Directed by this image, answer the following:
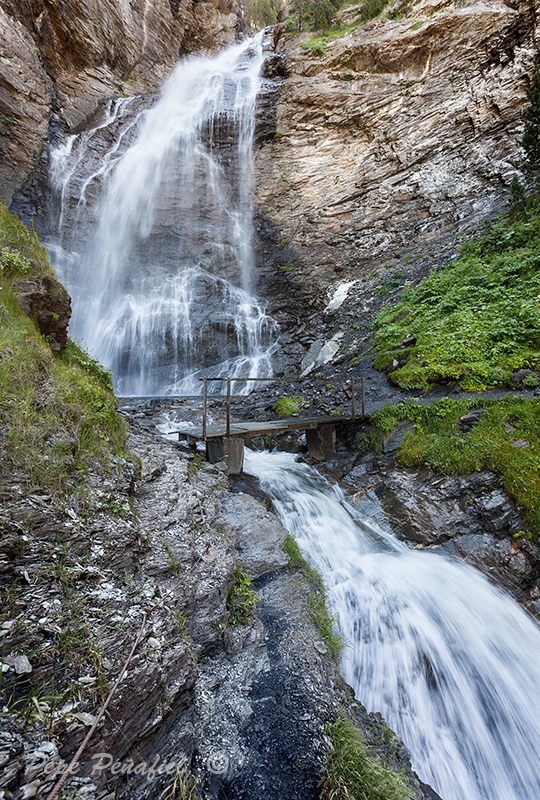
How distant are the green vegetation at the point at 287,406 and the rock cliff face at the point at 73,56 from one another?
14.7 m

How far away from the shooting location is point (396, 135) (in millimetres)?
13828

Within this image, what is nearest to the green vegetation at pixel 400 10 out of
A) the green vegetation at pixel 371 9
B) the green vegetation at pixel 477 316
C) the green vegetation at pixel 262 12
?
the green vegetation at pixel 371 9

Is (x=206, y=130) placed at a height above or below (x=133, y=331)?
above

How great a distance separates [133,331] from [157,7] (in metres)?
25.4

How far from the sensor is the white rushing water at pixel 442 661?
8.94ft

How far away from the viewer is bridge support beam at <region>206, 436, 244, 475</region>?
5.72 m

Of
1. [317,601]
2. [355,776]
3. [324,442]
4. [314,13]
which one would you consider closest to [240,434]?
[324,442]

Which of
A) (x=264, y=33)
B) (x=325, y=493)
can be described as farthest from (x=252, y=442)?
(x=264, y=33)

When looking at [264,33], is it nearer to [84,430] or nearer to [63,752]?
[84,430]

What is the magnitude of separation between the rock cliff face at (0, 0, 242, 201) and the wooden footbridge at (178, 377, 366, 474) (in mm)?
15280

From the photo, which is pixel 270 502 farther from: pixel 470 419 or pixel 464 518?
pixel 470 419

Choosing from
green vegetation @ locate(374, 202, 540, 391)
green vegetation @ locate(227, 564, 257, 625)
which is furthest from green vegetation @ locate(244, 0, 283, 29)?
green vegetation @ locate(227, 564, 257, 625)

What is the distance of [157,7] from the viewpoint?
868 inches

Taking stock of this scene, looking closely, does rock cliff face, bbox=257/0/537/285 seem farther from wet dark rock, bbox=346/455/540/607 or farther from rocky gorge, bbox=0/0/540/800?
wet dark rock, bbox=346/455/540/607
